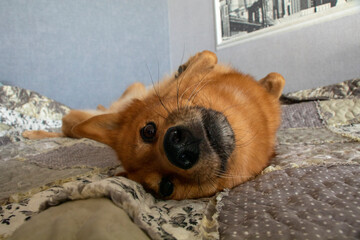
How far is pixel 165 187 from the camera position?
93 cm

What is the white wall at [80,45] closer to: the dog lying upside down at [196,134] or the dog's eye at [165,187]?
the dog lying upside down at [196,134]

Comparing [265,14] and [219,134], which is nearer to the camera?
[219,134]

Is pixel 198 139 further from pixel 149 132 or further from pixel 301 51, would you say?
pixel 301 51

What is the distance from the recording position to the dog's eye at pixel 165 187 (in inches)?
36.1

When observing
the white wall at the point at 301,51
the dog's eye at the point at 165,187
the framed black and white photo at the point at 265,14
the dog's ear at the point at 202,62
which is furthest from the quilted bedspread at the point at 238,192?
the framed black and white photo at the point at 265,14

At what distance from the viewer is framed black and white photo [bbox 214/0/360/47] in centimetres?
278

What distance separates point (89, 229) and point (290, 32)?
3.41 m

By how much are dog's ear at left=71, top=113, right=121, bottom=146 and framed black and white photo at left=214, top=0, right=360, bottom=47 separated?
2.77 m

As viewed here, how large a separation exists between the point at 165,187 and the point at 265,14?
10.3 ft

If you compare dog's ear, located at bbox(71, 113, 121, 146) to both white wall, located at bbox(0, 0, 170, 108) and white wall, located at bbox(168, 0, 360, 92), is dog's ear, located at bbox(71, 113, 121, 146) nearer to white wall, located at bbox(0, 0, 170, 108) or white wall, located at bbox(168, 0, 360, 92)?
white wall, located at bbox(168, 0, 360, 92)

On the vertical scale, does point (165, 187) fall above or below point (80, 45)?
below

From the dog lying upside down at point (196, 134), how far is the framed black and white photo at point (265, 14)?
84.4 inches

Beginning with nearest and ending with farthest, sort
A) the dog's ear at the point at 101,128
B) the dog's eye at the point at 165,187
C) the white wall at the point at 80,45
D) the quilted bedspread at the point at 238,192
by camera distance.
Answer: the quilted bedspread at the point at 238,192
the dog's eye at the point at 165,187
the dog's ear at the point at 101,128
the white wall at the point at 80,45

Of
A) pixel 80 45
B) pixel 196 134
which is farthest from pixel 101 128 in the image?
pixel 80 45
